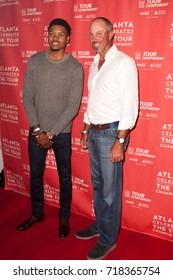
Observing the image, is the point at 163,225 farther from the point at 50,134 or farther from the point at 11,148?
the point at 11,148

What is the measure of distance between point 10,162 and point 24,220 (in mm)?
876

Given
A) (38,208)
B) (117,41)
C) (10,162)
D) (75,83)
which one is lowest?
(38,208)

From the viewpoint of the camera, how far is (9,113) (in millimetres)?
3412

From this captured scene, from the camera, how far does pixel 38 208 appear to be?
295cm

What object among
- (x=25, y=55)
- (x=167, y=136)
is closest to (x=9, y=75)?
(x=25, y=55)

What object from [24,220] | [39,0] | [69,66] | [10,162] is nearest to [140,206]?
[24,220]

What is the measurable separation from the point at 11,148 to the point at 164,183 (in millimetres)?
1909

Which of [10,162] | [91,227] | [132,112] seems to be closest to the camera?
[132,112]

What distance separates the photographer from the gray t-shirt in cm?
244

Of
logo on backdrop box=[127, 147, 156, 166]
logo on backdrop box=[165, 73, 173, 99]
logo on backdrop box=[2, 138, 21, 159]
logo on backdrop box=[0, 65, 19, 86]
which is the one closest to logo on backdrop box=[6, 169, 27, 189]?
logo on backdrop box=[2, 138, 21, 159]

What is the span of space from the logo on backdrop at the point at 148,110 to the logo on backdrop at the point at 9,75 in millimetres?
1485

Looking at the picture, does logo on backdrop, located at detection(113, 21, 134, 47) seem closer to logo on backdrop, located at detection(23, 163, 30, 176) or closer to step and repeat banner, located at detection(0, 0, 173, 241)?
step and repeat banner, located at detection(0, 0, 173, 241)

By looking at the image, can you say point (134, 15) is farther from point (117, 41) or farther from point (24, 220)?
point (24, 220)
